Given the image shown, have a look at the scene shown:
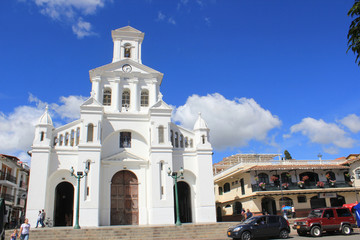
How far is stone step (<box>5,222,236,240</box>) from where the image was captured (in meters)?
19.1

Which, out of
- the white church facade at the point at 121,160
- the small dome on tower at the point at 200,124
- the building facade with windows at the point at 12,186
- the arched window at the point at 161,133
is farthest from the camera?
the building facade with windows at the point at 12,186

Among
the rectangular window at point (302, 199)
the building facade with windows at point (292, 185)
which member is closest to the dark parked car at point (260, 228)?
the building facade with windows at point (292, 185)

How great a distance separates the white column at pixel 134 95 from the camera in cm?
2785

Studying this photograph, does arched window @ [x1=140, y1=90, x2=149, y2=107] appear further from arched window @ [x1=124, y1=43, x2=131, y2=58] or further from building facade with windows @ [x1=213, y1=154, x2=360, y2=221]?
building facade with windows @ [x1=213, y1=154, x2=360, y2=221]

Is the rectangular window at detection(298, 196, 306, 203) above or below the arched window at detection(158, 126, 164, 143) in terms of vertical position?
below

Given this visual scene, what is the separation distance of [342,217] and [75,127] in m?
21.0

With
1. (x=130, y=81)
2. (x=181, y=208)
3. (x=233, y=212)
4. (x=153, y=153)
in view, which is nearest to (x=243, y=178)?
(x=233, y=212)

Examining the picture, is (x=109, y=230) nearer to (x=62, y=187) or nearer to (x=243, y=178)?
(x=62, y=187)

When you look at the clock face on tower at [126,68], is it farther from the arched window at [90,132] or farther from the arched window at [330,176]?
the arched window at [330,176]

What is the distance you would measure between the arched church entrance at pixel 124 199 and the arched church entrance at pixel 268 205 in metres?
14.3

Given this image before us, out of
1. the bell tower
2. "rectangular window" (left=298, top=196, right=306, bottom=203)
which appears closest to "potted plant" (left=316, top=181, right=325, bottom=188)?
"rectangular window" (left=298, top=196, right=306, bottom=203)

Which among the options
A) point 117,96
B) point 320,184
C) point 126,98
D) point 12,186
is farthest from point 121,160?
point 320,184

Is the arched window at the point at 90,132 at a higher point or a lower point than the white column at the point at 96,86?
lower

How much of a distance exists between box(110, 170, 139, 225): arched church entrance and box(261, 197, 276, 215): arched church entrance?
47.0 feet
